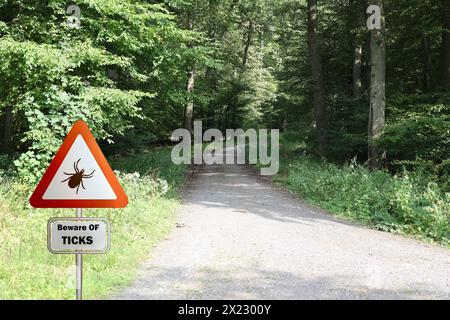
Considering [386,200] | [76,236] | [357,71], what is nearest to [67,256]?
[76,236]

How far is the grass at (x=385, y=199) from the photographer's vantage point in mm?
9508

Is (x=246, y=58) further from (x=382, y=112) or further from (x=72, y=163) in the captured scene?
(x=72, y=163)

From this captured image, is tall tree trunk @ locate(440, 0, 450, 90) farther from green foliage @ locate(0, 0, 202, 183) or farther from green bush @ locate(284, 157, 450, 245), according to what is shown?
green foliage @ locate(0, 0, 202, 183)

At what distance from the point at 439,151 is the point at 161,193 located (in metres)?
8.68

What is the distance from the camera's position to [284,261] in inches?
279

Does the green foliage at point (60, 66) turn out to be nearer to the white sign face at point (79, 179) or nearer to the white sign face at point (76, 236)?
the white sign face at point (79, 179)

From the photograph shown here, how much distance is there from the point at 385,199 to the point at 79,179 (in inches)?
335

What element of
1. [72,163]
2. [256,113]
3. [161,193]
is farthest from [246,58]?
[72,163]

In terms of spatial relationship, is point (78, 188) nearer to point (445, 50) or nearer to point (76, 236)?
point (76, 236)

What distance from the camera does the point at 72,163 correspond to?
420cm

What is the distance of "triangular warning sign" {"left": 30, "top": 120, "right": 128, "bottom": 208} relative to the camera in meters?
4.18

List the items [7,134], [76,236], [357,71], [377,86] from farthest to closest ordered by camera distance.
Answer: [357,71], [7,134], [377,86], [76,236]

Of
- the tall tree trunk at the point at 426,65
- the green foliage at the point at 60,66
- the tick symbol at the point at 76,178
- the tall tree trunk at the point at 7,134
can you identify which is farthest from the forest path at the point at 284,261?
the tall tree trunk at the point at 426,65

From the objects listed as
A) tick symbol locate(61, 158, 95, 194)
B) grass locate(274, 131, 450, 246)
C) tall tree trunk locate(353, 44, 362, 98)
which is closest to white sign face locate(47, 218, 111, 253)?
tick symbol locate(61, 158, 95, 194)
